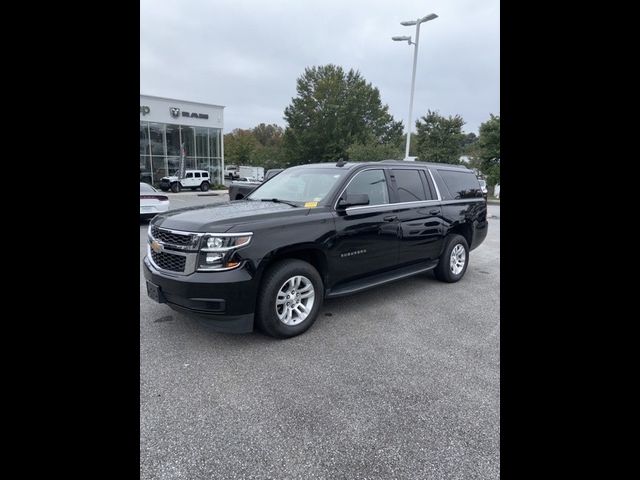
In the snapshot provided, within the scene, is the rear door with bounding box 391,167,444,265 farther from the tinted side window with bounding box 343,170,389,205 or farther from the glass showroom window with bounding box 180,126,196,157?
the glass showroom window with bounding box 180,126,196,157

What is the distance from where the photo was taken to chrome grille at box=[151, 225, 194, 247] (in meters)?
3.46

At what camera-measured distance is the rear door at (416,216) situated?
4.91 meters

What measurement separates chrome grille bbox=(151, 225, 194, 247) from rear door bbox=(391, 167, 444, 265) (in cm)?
251

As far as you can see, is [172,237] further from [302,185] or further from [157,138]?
[157,138]

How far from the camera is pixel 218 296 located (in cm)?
334

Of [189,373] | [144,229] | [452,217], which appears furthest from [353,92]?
[189,373]

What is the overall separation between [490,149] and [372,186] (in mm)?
25253

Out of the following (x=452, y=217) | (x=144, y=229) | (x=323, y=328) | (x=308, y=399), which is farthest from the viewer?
(x=144, y=229)

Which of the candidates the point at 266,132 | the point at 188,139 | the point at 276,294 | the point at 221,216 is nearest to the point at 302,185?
the point at 221,216

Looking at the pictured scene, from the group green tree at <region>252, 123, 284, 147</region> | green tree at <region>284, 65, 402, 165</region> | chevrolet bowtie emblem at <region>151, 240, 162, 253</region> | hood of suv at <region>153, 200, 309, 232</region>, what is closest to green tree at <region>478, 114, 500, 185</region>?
green tree at <region>284, 65, 402, 165</region>
